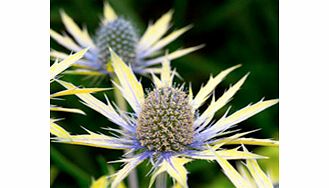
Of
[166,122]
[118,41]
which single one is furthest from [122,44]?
[166,122]

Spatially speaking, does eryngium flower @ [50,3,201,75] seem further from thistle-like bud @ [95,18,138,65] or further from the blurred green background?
the blurred green background

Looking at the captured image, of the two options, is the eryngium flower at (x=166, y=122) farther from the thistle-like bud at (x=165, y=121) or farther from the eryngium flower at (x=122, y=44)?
the eryngium flower at (x=122, y=44)

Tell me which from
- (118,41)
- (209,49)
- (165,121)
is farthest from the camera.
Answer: (209,49)

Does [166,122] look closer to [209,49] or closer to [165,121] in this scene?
[165,121]

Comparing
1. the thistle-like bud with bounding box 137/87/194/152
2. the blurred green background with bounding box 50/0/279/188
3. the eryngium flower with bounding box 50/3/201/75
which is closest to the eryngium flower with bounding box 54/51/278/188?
the thistle-like bud with bounding box 137/87/194/152

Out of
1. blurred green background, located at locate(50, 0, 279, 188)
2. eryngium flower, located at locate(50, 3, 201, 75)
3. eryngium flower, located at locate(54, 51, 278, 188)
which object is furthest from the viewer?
blurred green background, located at locate(50, 0, 279, 188)

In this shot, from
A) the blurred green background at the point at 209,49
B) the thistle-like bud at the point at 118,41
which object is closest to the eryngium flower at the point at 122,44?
the thistle-like bud at the point at 118,41
